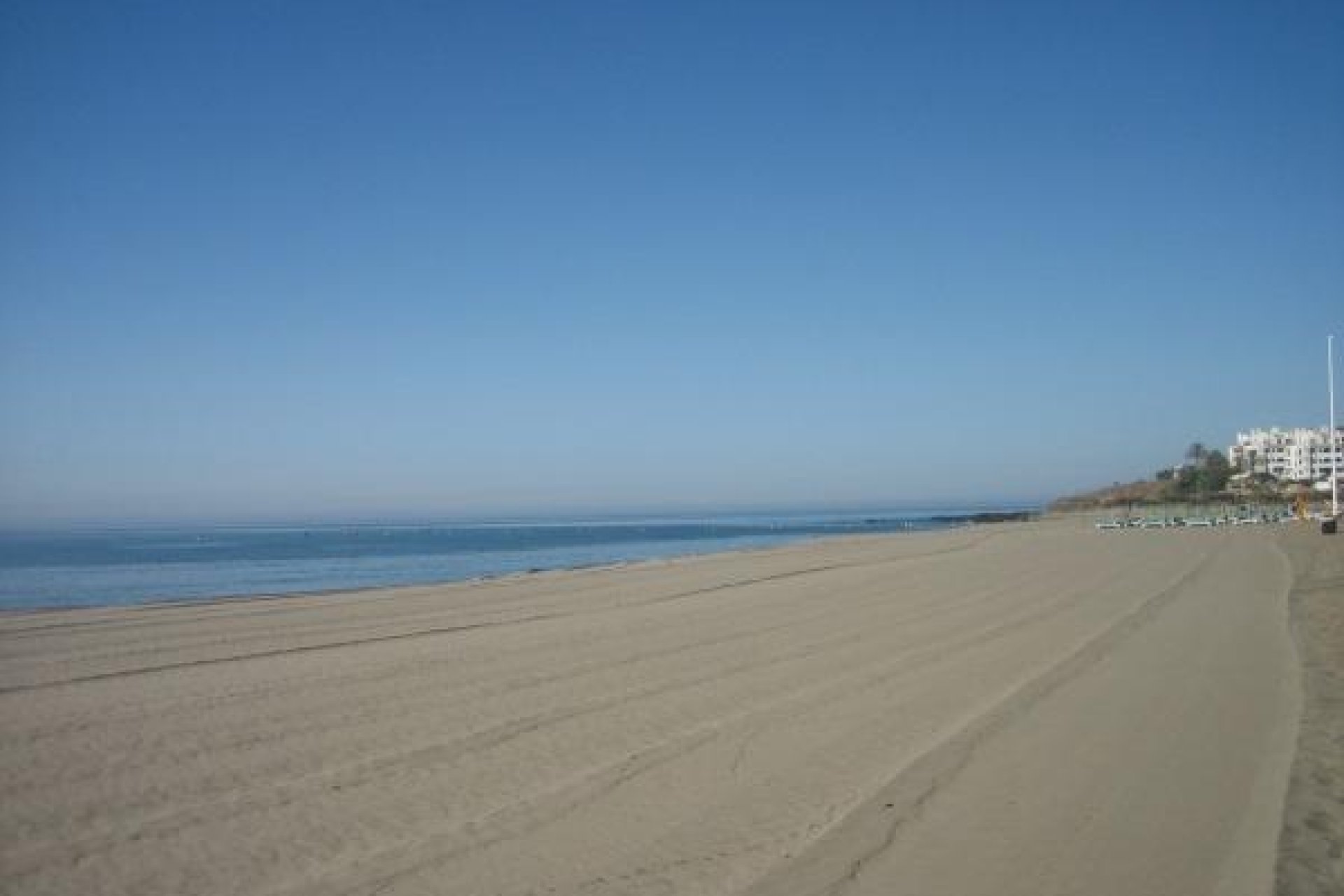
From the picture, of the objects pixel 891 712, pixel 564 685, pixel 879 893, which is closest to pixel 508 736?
pixel 564 685

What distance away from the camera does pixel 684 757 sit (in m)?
8.42

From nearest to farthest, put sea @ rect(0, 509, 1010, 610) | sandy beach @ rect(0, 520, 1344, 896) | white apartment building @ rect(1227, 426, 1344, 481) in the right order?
sandy beach @ rect(0, 520, 1344, 896)
sea @ rect(0, 509, 1010, 610)
white apartment building @ rect(1227, 426, 1344, 481)

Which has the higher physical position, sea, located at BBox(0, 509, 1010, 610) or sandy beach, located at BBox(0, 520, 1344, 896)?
sandy beach, located at BBox(0, 520, 1344, 896)

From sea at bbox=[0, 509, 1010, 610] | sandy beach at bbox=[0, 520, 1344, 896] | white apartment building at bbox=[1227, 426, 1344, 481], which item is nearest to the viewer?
sandy beach at bbox=[0, 520, 1344, 896]

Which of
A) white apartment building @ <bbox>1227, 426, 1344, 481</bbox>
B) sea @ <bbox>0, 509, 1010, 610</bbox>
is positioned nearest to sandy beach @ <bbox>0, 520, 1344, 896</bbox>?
sea @ <bbox>0, 509, 1010, 610</bbox>

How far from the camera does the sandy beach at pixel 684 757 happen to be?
5.98m

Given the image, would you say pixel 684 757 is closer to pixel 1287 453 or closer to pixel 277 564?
pixel 277 564

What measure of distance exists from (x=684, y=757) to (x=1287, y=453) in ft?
629

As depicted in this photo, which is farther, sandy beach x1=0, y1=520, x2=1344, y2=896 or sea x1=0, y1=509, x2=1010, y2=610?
sea x1=0, y1=509, x2=1010, y2=610

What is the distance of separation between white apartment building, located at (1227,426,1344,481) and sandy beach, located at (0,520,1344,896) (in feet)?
522

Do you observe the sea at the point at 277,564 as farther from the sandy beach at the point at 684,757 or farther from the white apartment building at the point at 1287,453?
the white apartment building at the point at 1287,453

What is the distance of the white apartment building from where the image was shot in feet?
519

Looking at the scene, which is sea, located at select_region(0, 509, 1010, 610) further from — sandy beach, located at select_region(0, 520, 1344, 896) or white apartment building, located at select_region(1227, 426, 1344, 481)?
white apartment building, located at select_region(1227, 426, 1344, 481)

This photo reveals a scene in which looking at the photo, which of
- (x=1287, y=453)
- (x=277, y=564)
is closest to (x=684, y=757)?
(x=277, y=564)
